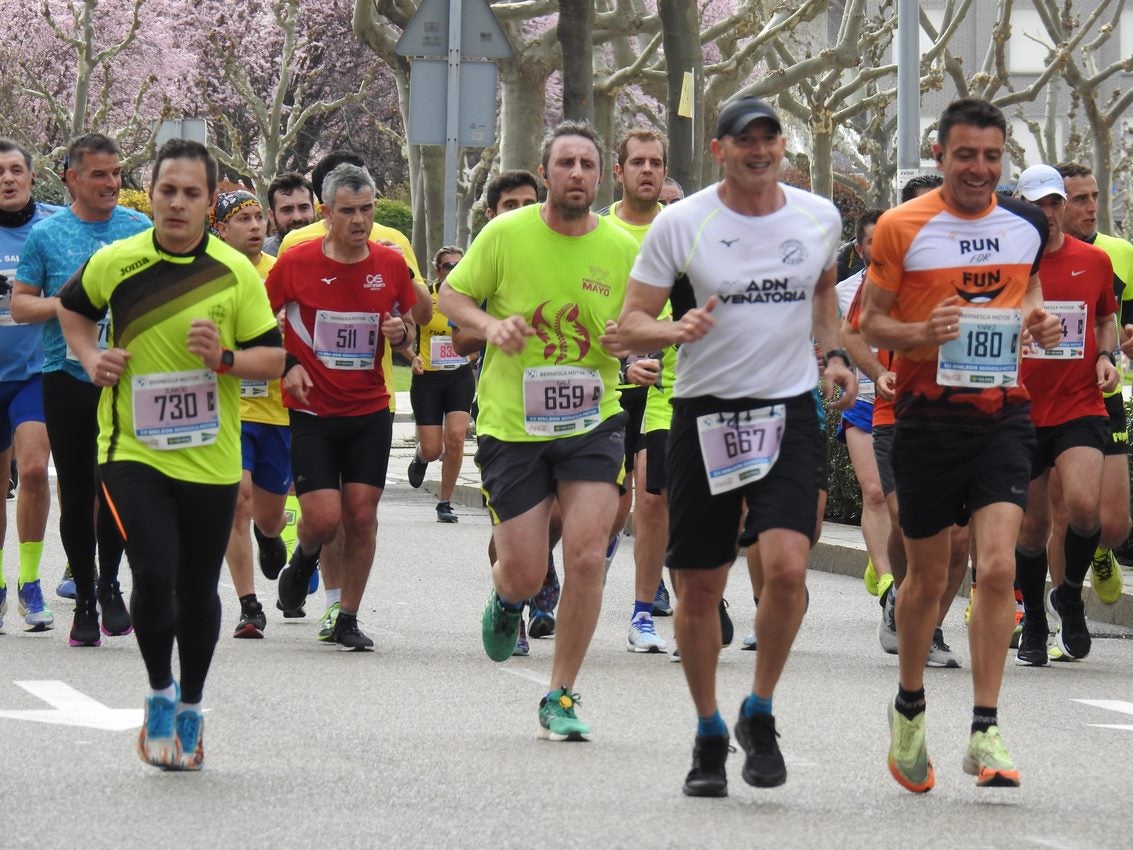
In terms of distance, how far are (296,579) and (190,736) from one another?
11.5 feet

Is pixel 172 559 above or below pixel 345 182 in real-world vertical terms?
below

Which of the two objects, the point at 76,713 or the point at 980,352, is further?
the point at 76,713

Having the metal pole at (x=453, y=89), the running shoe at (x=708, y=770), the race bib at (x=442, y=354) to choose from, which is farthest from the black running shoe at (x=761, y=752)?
the metal pole at (x=453, y=89)

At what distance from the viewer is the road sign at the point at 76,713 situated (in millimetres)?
7598

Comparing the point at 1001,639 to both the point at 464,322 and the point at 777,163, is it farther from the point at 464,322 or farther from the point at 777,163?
the point at 464,322

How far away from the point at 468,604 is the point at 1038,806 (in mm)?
5485

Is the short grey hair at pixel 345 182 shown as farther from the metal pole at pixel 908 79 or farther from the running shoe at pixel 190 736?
the metal pole at pixel 908 79

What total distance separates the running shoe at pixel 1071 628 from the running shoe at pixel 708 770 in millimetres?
3779

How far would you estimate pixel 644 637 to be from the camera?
9.79 meters

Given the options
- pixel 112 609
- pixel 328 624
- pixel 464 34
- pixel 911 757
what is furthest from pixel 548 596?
pixel 464 34

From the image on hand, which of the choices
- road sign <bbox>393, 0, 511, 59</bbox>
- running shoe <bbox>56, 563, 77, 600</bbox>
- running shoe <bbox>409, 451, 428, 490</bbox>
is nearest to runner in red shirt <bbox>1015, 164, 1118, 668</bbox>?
running shoe <bbox>56, 563, 77, 600</bbox>

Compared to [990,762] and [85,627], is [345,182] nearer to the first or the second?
[85,627]

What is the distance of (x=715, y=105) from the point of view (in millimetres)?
27469

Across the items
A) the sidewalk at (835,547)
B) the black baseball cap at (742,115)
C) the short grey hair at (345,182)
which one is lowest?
the sidewalk at (835,547)
